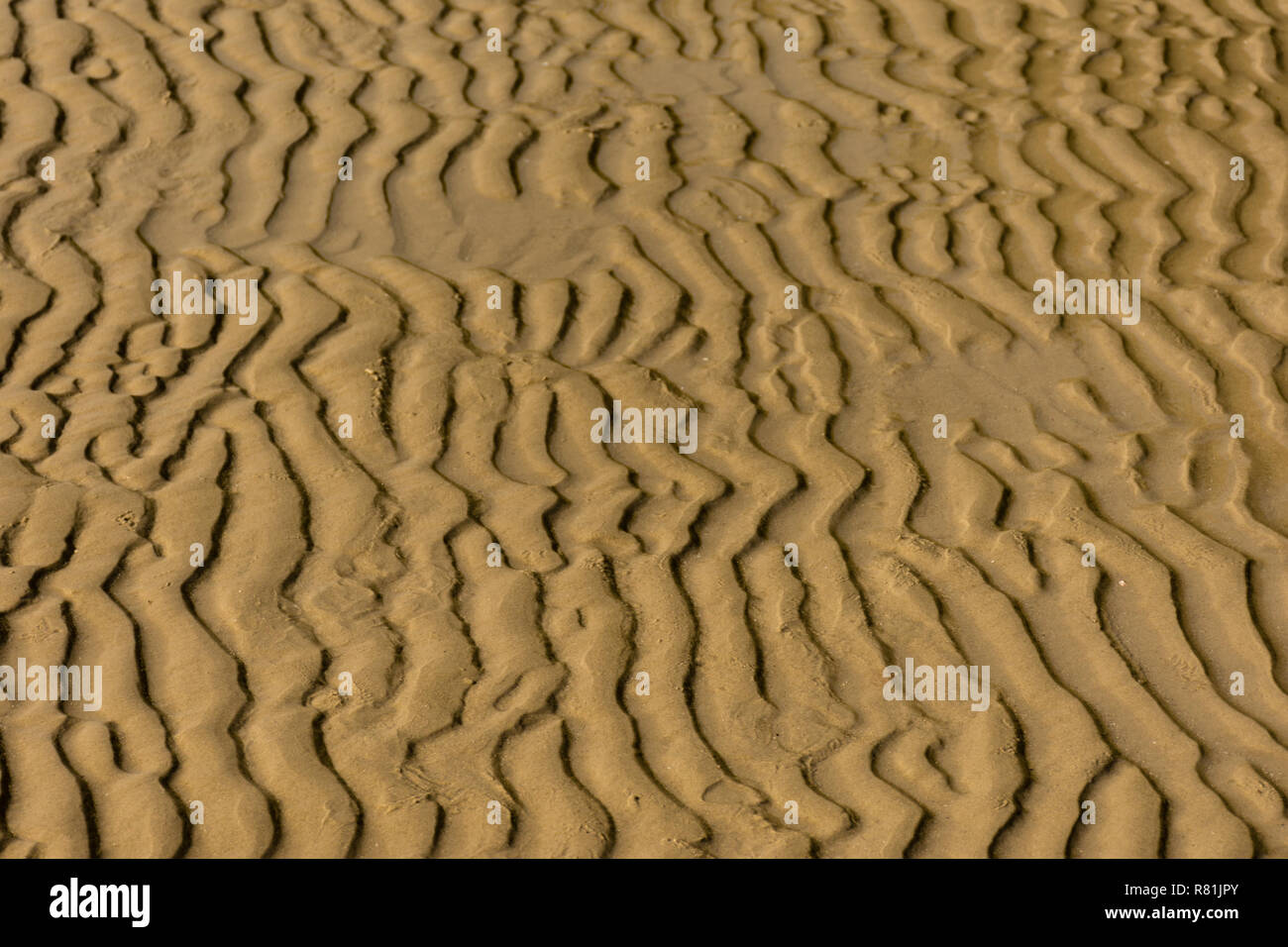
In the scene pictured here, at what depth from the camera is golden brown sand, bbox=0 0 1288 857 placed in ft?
11.3

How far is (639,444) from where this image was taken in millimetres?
4508

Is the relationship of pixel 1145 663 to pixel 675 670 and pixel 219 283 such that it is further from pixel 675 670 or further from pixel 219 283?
pixel 219 283

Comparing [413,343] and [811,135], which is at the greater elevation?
[811,135]

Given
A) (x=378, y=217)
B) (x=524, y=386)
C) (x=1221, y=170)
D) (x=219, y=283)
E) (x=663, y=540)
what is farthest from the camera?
(x=1221, y=170)

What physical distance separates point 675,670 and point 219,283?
2.48m

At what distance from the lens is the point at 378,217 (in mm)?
5488

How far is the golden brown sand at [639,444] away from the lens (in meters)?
3.45

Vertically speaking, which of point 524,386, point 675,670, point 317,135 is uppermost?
point 317,135

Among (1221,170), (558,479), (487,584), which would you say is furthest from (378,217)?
(1221,170)

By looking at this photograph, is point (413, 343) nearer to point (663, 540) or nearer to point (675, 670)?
point (663, 540)

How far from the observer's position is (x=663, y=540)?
4.12m

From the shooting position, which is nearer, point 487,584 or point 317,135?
point 487,584
